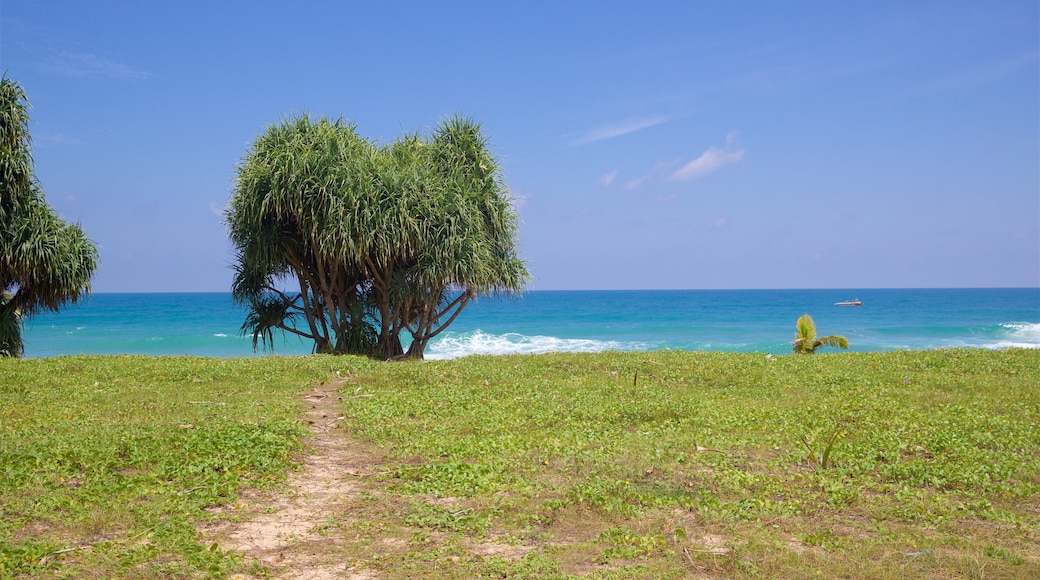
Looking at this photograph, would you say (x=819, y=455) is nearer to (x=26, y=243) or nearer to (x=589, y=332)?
(x=26, y=243)

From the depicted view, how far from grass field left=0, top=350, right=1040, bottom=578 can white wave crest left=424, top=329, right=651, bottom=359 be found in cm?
3141

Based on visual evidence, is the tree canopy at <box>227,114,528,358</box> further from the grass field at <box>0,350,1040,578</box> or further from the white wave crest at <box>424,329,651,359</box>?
the white wave crest at <box>424,329,651,359</box>

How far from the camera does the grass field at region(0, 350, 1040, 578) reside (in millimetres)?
5324

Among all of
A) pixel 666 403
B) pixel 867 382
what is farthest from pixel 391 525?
pixel 867 382

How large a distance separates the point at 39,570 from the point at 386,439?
14.9ft

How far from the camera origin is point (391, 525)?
613 cm

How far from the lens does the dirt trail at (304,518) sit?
5.29 meters

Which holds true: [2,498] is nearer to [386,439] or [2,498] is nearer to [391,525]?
[391,525]

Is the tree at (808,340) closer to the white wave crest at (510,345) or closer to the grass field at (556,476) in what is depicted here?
the grass field at (556,476)

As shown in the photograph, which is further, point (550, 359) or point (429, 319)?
point (429, 319)

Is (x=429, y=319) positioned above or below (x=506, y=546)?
above

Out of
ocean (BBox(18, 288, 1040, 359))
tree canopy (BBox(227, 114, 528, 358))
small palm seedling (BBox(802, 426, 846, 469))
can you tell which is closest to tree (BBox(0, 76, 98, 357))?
tree canopy (BBox(227, 114, 528, 358))

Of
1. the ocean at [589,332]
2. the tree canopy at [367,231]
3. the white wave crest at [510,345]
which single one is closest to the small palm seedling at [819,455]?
the tree canopy at [367,231]

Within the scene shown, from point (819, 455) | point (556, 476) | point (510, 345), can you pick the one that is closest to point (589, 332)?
point (510, 345)
